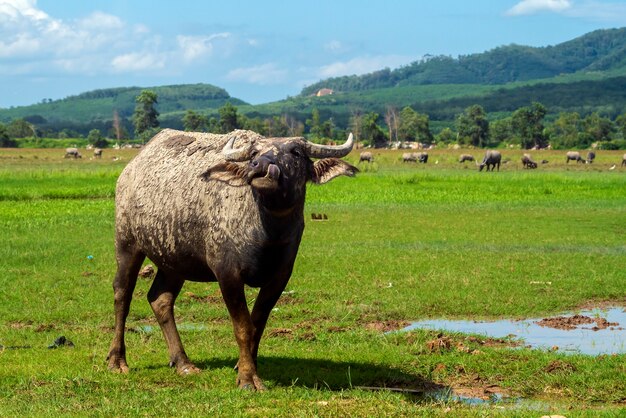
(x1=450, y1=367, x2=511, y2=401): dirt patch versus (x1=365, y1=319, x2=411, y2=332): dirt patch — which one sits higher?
(x1=450, y1=367, x2=511, y2=401): dirt patch

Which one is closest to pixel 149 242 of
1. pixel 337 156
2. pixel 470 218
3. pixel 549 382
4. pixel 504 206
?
pixel 337 156

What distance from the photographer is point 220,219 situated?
785cm

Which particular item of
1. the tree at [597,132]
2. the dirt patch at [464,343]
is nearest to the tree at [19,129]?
the tree at [597,132]

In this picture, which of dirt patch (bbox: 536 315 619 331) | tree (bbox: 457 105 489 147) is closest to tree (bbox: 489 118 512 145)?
tree (bbox: 457 105 489 147)

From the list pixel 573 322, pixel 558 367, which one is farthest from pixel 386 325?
pixel 558 367

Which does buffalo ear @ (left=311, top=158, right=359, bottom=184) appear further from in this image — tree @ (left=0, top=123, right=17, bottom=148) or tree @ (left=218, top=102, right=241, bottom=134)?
tree @ (left=0, top=123, right=17, bottom=148)

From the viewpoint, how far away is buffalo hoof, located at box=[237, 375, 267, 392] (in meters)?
7.55

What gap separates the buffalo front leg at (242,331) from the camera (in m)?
7.60

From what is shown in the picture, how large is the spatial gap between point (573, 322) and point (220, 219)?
5509 millimetres

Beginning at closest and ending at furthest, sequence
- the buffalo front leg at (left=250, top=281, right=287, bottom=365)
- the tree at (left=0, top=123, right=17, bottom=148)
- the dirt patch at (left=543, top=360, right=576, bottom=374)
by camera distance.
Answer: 1. the buffalo front leg at (left=250, top=281, right=287, bottom=365)
2. the dirt patch at (left=543, top=360, right=576, bottom=374)
3. the tree at (left=0, top=123, right=17, bottom=148)

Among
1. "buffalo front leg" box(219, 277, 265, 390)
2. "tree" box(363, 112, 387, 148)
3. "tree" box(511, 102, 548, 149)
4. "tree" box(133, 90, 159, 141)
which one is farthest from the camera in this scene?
"tree" box(511, 102, 548, 149)

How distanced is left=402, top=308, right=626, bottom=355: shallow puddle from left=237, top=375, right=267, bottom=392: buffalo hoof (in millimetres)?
3558

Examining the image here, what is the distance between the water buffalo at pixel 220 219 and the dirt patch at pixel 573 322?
4694 mm

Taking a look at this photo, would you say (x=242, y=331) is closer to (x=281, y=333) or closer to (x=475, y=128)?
(x=281, y=333)
